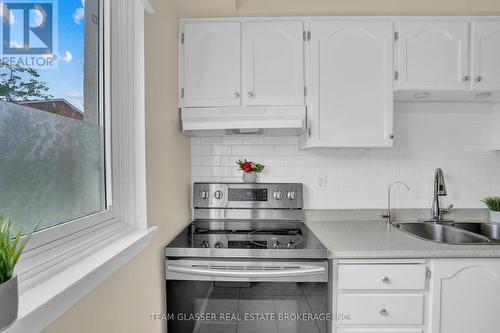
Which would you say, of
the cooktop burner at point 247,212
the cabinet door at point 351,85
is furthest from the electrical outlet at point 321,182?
the cabinet door at point 351,85

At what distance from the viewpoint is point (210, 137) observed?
7.17 ft

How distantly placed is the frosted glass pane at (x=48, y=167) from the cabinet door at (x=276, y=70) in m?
0.99

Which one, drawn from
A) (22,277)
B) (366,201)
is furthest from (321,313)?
(22,277)

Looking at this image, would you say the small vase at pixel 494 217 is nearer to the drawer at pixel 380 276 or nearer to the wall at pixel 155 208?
the drawer at pixel 380 276

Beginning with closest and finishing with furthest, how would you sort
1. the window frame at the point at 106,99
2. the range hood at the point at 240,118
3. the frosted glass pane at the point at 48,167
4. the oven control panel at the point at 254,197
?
the frosted glass pane at the point at 48,167
the window frame at the point at 106,99
the range hood at the point at 240,118
the oven control panel at the point at 254,197

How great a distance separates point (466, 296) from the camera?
1483mm

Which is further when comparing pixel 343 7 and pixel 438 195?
pixel 438 195

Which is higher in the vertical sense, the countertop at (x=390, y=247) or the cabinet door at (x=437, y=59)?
the cabinet door at (x=437, y=59)

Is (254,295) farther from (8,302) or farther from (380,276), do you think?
(8,302)

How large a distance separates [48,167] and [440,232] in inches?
87.2

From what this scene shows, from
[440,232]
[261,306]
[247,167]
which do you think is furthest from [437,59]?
[261,306]

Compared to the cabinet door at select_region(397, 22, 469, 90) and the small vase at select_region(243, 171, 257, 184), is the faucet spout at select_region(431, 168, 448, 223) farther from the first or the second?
the small vase at select_region(243, 171, 257, 184)

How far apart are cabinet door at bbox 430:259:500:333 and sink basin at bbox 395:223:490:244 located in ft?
1.21

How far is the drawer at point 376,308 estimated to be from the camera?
1.47 meters
